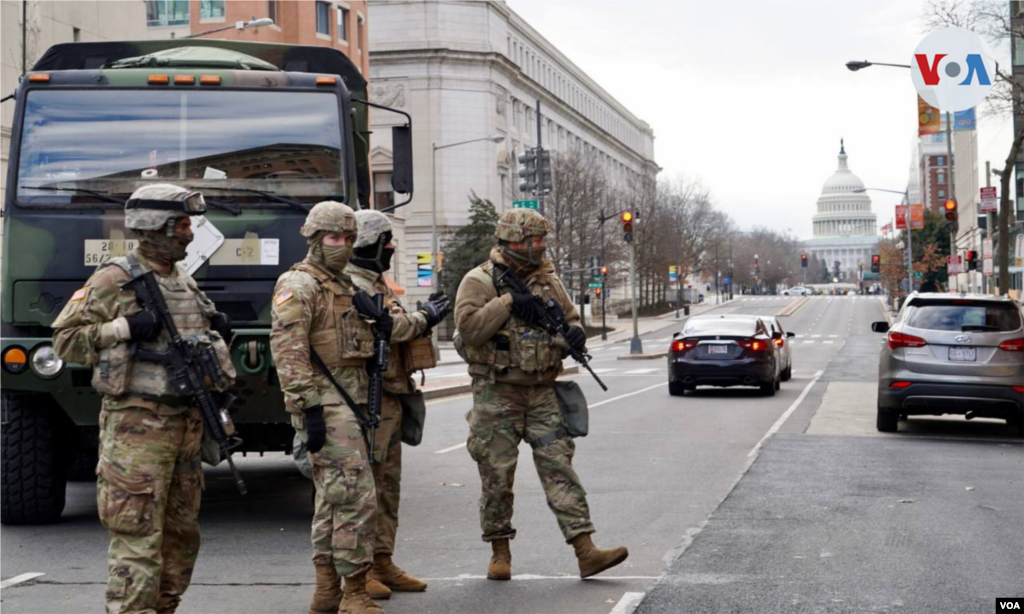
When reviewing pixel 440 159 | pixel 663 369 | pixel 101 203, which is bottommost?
pixel 663 369

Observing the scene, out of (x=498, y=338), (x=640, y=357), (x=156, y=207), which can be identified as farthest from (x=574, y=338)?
(x=640, y=357)

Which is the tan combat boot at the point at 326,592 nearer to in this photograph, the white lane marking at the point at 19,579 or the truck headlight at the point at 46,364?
the white lane marking at the point at 19,579

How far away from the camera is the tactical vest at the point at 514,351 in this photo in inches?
293

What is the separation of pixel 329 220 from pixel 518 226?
3.83 feet

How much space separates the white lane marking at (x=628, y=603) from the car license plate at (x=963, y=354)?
9577 mm

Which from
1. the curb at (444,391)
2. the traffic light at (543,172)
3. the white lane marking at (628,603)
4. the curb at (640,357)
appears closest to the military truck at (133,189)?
the white lane marking at (628,603)

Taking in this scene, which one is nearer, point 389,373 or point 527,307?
point 389,373

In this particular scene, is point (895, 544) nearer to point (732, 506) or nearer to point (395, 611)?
point (732, 506)

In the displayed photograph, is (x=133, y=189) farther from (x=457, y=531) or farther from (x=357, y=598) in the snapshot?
(x=357, y=598)

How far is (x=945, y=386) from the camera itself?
1530 cm

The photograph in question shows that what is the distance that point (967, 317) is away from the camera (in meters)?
15.6

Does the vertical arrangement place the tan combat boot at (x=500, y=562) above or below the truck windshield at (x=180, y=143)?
below

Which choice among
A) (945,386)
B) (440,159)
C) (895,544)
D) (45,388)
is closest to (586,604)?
(895,544)

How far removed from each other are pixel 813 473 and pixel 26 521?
266 inches
